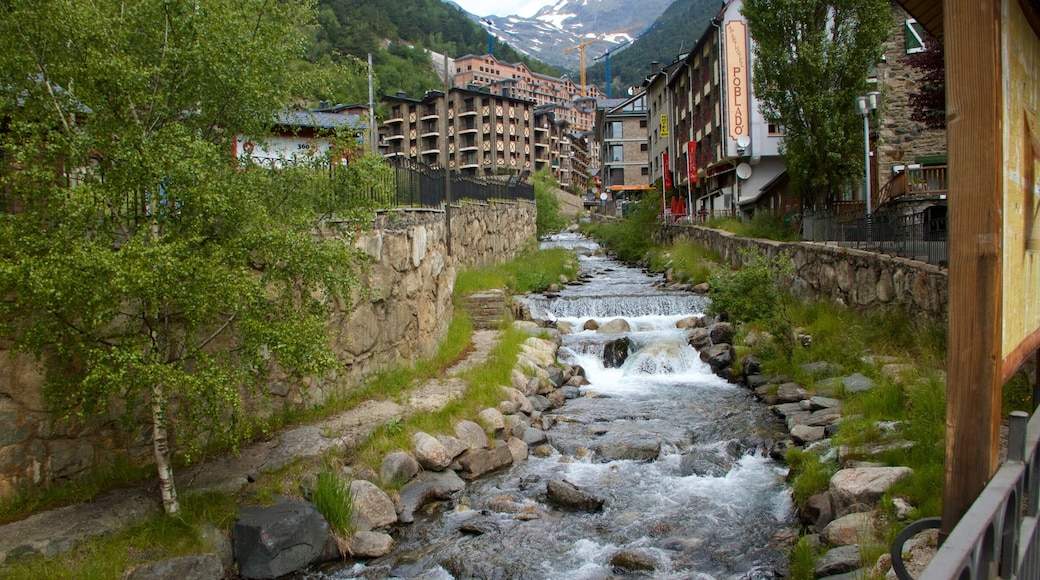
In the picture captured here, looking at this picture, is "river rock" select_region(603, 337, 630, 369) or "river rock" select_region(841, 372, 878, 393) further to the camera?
"river rock" select_region(603, 337, 630, 369)

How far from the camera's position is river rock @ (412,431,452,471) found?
10.8 meters

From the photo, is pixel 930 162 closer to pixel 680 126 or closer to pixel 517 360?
pixel 517 360

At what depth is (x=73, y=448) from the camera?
8281mm

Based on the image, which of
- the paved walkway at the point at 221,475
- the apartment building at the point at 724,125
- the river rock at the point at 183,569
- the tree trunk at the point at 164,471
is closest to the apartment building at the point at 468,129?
the apartment building at the point at 724,125

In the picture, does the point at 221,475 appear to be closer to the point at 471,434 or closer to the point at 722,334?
the point at 471,434

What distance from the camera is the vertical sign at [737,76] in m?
37.7

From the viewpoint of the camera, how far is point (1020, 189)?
13.6 ft

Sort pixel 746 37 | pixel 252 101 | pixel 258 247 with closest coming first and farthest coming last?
1. pixel 258 247
2. pixel 252 101
3. pixel 746 37

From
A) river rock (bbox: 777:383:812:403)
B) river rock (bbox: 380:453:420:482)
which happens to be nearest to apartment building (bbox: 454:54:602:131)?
river rock (bbox: 777:383:812:403)

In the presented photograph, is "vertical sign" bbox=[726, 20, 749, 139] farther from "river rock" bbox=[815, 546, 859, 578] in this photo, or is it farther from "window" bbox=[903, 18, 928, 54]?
"river rock" bbox=[815, 546, 859, 578]

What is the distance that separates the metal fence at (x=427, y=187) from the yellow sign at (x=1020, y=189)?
1139cm

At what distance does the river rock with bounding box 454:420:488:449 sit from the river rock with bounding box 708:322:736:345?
30.1 ft

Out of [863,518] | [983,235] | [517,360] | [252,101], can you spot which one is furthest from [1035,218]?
[517,360]

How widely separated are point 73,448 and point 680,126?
47420 millimetres
